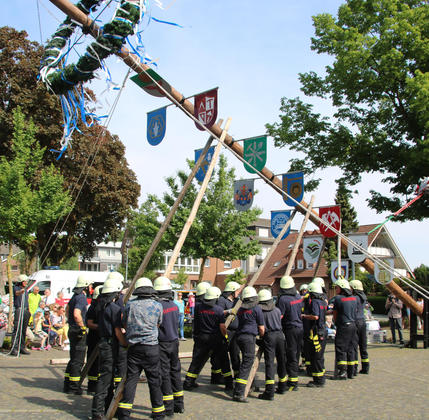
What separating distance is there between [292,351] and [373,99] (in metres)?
13.7

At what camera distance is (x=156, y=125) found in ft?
33.2

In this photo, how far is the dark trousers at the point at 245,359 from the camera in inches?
324

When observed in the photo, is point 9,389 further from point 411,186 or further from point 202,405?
point 411,186

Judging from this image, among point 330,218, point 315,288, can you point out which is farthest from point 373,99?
point 315,288

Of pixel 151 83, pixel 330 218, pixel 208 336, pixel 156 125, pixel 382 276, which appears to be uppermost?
pixel 151 83

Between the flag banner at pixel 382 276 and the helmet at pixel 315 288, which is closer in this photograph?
the helmet at pixel 315 288

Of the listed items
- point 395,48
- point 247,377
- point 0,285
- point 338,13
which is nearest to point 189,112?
point 247,377

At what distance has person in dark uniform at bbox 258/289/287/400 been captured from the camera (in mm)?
8516

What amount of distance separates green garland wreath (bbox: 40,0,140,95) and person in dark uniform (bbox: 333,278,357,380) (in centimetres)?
665

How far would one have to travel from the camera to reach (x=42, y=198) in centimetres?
1675

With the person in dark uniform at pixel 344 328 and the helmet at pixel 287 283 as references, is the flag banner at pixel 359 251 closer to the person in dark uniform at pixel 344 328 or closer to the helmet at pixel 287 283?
the person in dark uniform at pixel 344 328

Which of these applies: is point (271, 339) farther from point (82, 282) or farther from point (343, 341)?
point (82, 282)

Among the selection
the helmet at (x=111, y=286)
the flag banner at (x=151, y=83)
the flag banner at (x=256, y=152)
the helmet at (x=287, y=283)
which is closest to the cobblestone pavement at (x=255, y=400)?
the helmet at (x=111, y=286)

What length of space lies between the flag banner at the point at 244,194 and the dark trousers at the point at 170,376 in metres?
5.45
